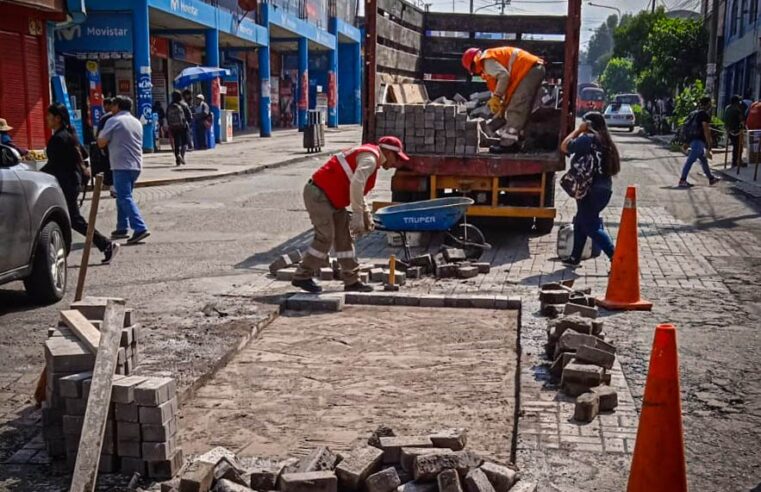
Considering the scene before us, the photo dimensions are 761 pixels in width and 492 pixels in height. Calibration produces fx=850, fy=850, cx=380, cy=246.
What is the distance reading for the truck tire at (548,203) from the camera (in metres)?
11.1

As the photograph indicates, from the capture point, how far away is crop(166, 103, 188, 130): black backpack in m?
21.1

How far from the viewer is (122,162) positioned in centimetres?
1080

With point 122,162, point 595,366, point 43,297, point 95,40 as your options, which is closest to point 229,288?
point 43,297

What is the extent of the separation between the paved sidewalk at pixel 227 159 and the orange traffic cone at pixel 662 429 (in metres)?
15.7

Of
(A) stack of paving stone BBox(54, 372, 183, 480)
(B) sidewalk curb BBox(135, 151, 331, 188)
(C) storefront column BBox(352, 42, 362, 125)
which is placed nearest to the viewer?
(A) stack of paving stone BBox(54, 372, 183, 480)

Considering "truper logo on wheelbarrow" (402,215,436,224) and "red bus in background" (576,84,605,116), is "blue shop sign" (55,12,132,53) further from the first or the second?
"red bus in background" (576,84,605,116)

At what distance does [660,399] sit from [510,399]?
1.81 meters

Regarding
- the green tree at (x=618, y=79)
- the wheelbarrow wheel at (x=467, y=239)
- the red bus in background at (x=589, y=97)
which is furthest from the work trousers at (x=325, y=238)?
the green tree at (x=618, y=79)

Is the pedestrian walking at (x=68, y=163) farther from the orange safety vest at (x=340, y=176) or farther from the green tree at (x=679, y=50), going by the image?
the green tree at (x=679, y=50)

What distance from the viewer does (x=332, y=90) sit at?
2021 inches

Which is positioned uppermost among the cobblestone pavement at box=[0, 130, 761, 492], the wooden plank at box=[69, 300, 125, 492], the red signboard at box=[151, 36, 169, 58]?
the red signboard at box=[151, 36, 169, 58]

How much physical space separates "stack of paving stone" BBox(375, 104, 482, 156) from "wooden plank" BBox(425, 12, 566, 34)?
3665 millimetres

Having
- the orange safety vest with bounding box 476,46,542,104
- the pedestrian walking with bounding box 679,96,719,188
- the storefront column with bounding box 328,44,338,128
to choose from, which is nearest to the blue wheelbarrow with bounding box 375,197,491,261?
the orange safety vest with bounding box 476,46,542,104

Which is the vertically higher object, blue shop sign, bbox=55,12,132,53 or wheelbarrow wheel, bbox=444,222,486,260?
blue shop sign, bbox=55,12,132,53
